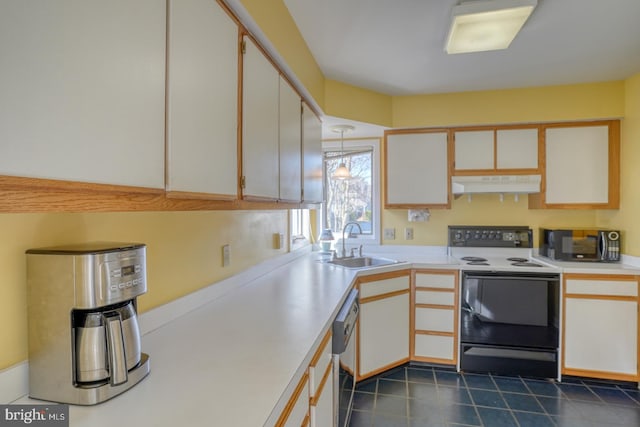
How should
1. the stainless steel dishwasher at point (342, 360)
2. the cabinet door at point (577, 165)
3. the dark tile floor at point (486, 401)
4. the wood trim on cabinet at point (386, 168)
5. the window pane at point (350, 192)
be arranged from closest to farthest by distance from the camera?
the stainless steel dishwasher at point (342, 360) → the dark tile floor at point (486, 401) → the cabinet door at point (577, 165) → the wood trim on cabinet at point (386, 168) → the window pane at point (350, 192)

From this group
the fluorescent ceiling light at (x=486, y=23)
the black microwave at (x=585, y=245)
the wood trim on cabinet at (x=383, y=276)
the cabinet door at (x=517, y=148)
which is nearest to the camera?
the fluorescent ceiling light at (x=486, y=23)

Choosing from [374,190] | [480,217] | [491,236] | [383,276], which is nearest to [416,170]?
[374,190]

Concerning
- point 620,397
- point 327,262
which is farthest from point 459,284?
point 620,397

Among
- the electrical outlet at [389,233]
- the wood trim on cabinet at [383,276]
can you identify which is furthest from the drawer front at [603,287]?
the electrical outlet at [389,233]

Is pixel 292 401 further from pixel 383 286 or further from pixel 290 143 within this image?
pixel 383 286

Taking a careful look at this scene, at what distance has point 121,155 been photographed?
2.46 feet

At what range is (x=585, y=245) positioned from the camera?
2.82m

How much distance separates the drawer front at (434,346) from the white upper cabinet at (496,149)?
1.51 meters

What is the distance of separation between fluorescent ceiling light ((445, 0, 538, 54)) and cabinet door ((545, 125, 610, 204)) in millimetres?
1395

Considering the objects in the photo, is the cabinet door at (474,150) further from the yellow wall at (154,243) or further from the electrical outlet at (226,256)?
the electrical outlet at (226,256)

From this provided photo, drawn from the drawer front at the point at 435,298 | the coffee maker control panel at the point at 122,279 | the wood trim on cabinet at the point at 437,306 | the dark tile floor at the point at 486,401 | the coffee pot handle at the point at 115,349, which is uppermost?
the coffee maker control panel at the point at 122,279

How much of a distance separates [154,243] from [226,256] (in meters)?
0.53

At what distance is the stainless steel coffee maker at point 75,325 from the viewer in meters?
0.77

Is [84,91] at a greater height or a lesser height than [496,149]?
lesser
